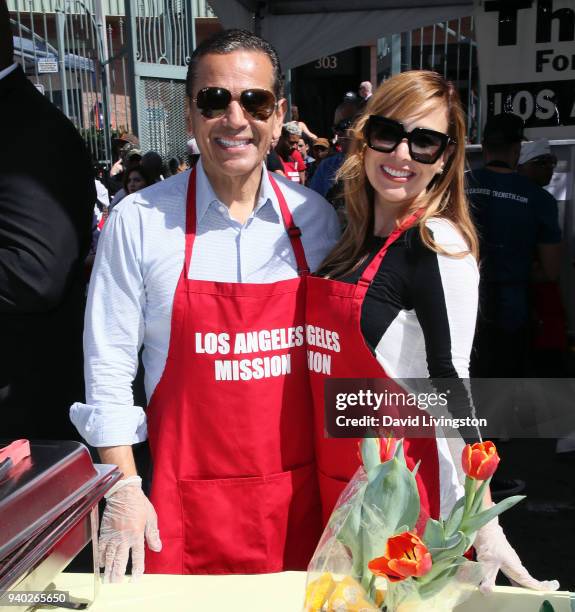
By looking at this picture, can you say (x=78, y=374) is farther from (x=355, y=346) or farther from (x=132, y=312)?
(x=355, y=346)

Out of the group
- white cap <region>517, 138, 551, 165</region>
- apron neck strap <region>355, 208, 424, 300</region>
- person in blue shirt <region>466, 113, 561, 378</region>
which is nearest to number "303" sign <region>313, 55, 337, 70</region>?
white cap <region>517, 138, 551, 165</region>

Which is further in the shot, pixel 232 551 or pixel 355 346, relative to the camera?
pixel 232 551

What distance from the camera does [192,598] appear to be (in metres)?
1.20

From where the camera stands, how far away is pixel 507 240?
362 centimetres

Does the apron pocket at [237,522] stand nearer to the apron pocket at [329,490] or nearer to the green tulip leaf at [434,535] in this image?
the apron pocket at [329,490]

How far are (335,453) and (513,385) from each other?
110 inches

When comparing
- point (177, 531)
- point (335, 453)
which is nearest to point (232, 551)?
point (177, 531)

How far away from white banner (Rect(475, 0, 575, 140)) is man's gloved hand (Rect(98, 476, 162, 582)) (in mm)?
3860

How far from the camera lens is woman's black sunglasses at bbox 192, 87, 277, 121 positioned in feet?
4.95

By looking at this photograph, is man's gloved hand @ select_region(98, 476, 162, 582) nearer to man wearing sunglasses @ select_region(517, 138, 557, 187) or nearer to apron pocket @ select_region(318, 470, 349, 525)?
apron pocket @ select_region(318, 470, 349, 525)

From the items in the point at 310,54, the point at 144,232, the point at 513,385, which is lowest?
the point at 513,385

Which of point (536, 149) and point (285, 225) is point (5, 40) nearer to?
point (285, 225)

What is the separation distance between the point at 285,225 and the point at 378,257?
0.27 m

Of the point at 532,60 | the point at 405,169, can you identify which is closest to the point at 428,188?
the point at 405,169
